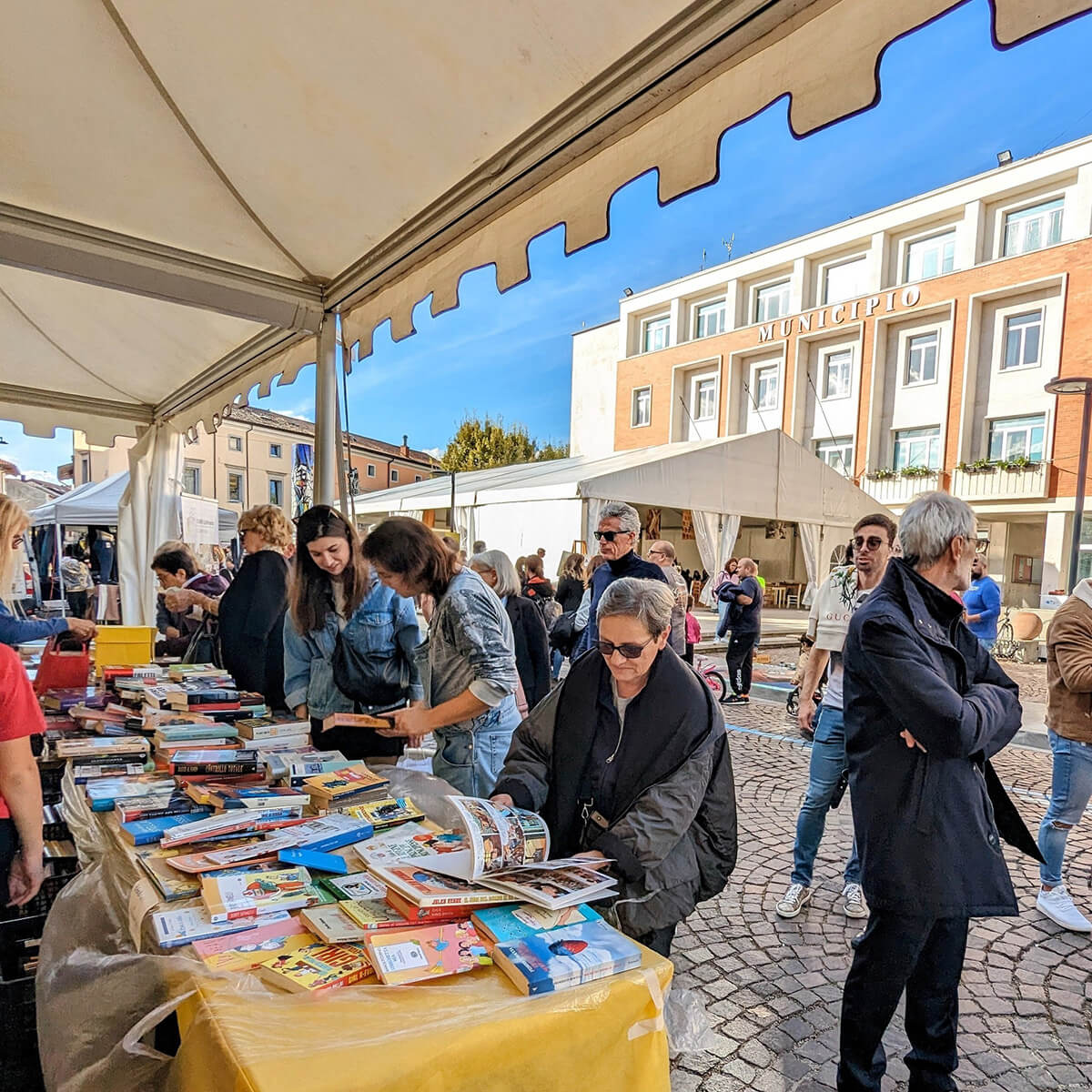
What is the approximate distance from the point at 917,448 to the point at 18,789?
86.1 ft

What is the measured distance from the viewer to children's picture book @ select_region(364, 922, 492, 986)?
112cm

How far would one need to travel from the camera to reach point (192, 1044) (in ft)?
3.39

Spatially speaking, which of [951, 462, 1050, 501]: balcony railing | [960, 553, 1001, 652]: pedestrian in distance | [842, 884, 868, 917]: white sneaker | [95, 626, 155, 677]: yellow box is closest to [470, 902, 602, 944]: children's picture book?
[842, 884, 868, 917]: white sneaker

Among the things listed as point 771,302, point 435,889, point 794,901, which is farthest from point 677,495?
point 771,302

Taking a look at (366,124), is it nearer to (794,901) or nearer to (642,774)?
(642,774)

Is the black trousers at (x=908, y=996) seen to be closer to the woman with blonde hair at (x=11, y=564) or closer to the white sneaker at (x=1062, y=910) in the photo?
the white sneaker at (x=1062, y=910)

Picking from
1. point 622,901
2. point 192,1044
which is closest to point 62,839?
point 192,1044

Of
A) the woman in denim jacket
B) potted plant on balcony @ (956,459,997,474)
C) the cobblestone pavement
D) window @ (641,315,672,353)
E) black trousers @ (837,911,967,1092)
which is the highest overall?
window @ (641,315,672,353)

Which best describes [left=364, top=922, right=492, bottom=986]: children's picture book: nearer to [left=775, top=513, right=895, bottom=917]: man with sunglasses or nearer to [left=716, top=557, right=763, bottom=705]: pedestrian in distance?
→ [left=775, top=513, right=895, bottom=917]: man with sunglasses

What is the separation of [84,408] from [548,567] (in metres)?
7.91

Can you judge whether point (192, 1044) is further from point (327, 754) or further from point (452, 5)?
point (452, 5)

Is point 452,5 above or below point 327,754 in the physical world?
above

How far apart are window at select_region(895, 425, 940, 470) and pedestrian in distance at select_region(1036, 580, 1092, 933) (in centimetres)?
2219

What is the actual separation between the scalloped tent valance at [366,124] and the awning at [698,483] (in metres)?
9.02
